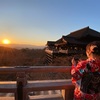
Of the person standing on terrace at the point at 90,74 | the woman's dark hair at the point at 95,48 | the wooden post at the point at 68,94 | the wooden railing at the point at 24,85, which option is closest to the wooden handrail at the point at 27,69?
the wooden railing at the point at 24,85

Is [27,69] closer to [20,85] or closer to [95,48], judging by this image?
[20,85]

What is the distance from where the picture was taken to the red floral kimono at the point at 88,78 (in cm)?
254

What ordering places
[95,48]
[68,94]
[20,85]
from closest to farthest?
[95,48]
[20,85]
[68,94]

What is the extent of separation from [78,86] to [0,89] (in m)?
1.27

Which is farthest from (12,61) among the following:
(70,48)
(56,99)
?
(56,99)

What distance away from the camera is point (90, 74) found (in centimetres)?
254

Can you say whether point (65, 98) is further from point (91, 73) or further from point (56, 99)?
point (91, 73)

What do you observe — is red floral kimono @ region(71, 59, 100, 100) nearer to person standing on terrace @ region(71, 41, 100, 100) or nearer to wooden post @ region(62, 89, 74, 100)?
person standing on terrace @ region(71, 41, 100, 100)

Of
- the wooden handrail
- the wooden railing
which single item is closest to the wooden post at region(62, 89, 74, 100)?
the wooden railing

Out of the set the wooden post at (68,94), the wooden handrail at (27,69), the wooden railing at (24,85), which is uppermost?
the wooden handrail at (27,69)

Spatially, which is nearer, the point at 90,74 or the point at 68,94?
the point at 90,74

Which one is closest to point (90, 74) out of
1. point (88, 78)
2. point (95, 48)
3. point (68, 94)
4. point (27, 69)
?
point (88, 78)

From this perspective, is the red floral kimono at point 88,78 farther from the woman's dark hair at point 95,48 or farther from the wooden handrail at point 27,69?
the wooden handrail at point 27,69

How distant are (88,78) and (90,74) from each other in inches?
2.3
